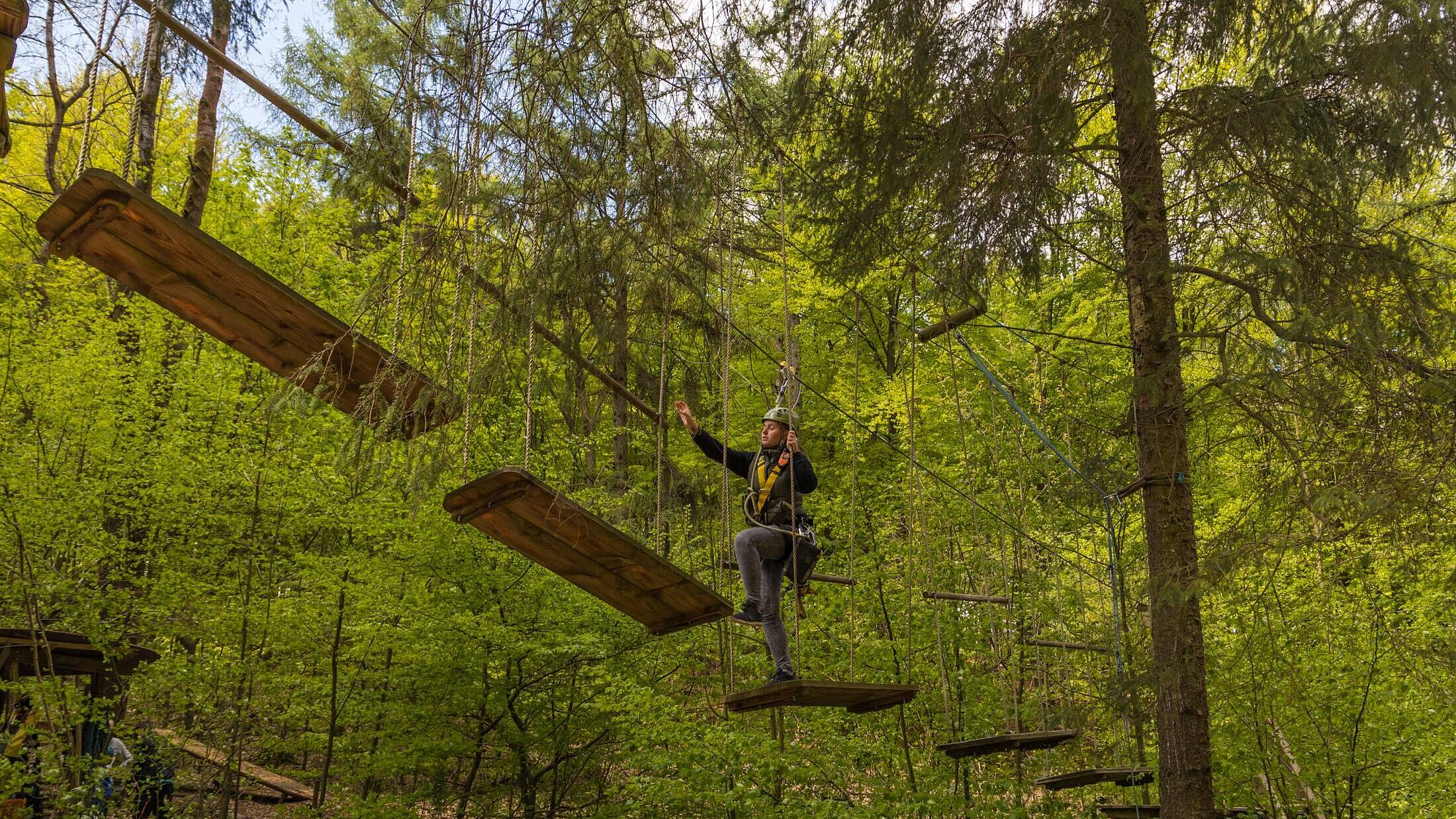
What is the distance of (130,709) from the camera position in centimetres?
1134

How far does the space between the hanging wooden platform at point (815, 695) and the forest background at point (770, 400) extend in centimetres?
56

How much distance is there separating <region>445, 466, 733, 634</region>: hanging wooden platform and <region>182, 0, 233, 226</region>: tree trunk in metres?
7.59

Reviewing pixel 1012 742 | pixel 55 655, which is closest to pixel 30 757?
pixel 55 655

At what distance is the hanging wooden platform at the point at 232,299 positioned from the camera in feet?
10.6

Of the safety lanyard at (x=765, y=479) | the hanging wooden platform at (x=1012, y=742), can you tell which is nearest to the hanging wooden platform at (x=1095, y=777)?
the hanging wooden platform at (x=1012, y=742)

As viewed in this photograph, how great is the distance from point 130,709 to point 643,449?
762 centimetres

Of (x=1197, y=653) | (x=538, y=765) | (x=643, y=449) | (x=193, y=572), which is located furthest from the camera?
(x=643, y=449)

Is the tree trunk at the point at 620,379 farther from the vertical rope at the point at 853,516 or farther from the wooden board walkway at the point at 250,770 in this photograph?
the wooden board walkway at the point at 250,770

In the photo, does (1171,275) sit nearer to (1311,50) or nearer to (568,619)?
(1311,50)

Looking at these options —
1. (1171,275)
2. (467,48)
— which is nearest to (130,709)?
(467,48)

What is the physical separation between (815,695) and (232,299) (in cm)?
301

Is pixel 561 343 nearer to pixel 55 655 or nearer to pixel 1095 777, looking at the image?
pixel 1095 777

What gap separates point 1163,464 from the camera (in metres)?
6.62

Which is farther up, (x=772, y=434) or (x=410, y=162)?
(x=410, y=162)
